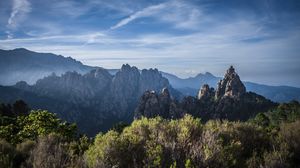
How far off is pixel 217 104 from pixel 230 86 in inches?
838

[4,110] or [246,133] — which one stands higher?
[246,133]

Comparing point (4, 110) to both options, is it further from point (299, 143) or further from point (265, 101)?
point (265, 101)

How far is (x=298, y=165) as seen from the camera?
677 inches

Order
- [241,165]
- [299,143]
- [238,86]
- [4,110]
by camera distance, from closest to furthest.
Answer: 1. [241,165]
2. [299,143]
3. [4,110]
4. [238,86]

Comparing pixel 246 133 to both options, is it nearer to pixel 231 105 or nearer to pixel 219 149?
pixel 219 149

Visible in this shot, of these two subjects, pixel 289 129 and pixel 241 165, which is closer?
pixel 241 165

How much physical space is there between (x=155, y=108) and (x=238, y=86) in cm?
4748

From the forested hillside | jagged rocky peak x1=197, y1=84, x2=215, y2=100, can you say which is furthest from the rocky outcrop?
the forested hillside

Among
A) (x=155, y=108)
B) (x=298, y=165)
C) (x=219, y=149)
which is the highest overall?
(x=219, y=149)

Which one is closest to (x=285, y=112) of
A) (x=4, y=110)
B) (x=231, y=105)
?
(x=231, y=105)

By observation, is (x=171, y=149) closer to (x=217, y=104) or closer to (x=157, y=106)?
(x=217, y=104)

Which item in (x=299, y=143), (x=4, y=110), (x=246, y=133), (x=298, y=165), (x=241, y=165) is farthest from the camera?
(x=4, y=110)

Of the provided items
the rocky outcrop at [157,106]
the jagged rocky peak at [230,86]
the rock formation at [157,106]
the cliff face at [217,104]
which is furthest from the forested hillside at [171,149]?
the jagged rocky peak at [230,86]

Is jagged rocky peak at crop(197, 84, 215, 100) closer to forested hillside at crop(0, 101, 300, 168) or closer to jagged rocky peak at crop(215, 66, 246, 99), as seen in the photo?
jagged rocky peak at crop(215, 66, 246, 99)
